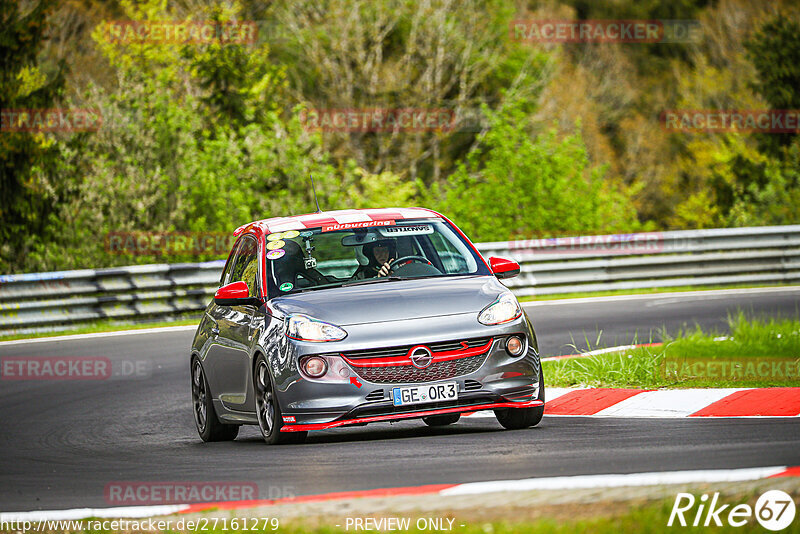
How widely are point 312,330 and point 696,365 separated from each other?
4.28 meters

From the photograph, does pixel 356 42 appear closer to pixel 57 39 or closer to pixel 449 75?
Result: pixel 449 75

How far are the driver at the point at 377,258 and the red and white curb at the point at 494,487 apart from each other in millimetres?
3435

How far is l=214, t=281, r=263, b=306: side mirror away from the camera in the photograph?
9484 mm

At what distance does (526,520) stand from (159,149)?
901 inches

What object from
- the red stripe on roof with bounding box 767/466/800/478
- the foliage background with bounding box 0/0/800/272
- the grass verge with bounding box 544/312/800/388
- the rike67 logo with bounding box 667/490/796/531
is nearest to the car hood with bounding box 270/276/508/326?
the grass verge with bounding box 544/312/800/388

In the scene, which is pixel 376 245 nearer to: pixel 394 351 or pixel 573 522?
pixel 394 351

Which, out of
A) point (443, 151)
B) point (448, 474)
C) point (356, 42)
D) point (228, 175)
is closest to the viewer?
point (448, 474)

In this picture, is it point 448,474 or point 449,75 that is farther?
point 449,75

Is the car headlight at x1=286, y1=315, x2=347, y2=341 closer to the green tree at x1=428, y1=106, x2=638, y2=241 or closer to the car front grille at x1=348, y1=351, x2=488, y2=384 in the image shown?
the car front grille at x1=348, y1=351, x2=488, y2=384

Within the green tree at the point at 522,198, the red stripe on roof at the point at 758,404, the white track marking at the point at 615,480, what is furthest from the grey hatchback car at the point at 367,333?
the green tree at the point at 522,198

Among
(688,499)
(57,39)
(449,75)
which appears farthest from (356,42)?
(688,499)

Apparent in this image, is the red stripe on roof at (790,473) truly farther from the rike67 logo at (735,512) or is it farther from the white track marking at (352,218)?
the white track marking at (352,218)

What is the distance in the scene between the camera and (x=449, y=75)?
47.4 meters

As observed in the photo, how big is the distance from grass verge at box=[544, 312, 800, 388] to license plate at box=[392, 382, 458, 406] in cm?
311
